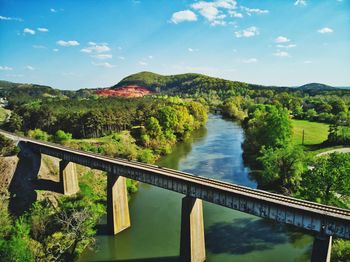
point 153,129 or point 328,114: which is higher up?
point 328,114

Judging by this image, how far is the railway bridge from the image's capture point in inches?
752

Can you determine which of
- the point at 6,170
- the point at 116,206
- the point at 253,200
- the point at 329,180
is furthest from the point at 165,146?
the point at 253,200

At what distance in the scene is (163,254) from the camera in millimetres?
26781

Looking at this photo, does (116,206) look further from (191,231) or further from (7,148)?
(7,148)

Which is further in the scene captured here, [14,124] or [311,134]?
[14,124]

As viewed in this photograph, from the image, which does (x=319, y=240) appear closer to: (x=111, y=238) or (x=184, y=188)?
(x=184, y=188)

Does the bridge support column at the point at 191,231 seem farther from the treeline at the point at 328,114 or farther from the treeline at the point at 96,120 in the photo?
the treeline at the point at 328,114

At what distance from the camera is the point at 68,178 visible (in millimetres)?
39594

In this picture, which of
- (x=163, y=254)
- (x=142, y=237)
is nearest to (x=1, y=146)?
(x=142, y=237)

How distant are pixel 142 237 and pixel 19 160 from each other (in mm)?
23110

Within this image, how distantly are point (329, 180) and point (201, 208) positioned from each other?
12936mm

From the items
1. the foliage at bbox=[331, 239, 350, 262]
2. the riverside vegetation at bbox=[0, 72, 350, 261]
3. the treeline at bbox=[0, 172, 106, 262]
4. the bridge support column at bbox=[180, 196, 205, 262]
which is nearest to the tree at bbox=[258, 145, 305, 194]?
the riverside vegetation at bbox=[0, 72, 350, 261]

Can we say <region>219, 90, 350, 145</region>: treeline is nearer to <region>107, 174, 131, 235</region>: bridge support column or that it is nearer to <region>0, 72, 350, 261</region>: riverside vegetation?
<region>0, 72, 350, 261</region>: riverside vegetation

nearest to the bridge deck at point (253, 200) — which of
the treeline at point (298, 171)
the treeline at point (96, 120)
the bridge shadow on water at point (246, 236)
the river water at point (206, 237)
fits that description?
the treeline at point (298, 171)
